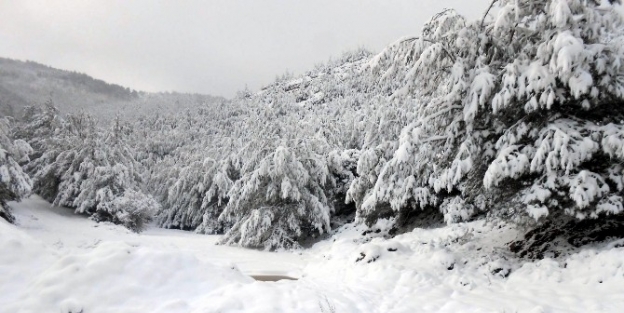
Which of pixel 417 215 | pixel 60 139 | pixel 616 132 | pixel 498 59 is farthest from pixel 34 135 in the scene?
pixel 616 132

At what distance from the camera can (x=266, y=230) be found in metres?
16.2

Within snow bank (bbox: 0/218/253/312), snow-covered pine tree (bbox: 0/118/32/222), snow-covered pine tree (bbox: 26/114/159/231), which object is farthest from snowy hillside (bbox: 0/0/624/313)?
snow-covered pine tree (bbox: 26/114/159/231)

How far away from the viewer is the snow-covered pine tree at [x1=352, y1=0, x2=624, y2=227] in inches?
257

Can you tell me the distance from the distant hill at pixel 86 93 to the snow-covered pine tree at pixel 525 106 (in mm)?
112306

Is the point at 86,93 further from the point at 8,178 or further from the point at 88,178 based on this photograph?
the point at 8,178

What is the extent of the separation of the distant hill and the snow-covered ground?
111605 mm

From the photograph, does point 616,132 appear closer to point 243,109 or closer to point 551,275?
point 551,275

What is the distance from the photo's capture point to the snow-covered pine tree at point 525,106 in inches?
257

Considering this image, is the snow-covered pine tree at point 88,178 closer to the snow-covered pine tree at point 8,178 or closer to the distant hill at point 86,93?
the snow-covered pine tree at point 8,178

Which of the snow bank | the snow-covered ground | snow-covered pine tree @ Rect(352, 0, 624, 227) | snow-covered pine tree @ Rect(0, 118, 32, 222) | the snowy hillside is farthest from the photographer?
snow-covered pine tree @ Rect(0, 118, 32, 222)

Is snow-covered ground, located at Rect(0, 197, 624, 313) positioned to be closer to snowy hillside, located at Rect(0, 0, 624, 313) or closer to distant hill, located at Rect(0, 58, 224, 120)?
snowy hillside, located at Rect(0, 0, 624, 313)

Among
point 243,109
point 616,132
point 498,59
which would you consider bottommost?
point 616,132

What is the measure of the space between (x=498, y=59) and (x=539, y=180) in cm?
284

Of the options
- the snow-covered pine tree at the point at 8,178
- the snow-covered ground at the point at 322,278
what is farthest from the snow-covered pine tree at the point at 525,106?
the snow-covered pine tree at the point at 8,178
